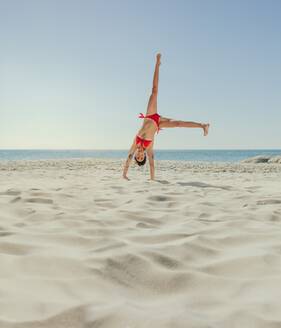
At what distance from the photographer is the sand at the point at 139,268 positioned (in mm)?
1418

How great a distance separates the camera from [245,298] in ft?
5.28

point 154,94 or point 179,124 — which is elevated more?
point 154,94

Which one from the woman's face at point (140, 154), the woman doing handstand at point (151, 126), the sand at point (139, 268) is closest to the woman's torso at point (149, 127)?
the woman doing handstand at point (151, 126)

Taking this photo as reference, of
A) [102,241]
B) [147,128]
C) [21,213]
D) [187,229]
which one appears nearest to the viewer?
[102,241]

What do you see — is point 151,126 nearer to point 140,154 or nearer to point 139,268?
point 140,154

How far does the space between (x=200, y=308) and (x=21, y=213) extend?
230cm

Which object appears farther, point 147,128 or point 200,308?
point 147,128

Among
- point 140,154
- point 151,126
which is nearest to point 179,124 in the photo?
point 151,126

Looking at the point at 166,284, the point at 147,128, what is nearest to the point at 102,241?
the point at 166,284

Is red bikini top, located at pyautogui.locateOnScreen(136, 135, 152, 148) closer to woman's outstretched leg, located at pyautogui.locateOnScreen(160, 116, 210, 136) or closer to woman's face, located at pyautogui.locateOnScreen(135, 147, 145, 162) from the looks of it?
woman's face, located at pyautogui.locateOnScreen(135, 147, 145, 162)

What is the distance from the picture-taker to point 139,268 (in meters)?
1.95

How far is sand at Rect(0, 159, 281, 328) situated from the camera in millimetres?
1418

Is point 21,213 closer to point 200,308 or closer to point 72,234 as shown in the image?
point 72,234

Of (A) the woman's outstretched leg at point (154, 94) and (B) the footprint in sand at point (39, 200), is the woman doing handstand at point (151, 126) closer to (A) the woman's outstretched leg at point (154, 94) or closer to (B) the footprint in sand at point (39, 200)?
(A) the woman's outstretched leg at point (154, 94)
